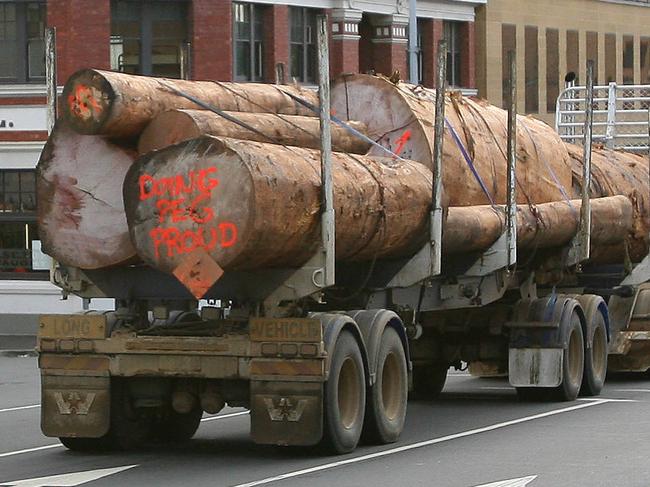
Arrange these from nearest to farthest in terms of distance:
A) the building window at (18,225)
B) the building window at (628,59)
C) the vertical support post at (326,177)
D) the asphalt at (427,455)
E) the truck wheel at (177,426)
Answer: the asphalt at (427,455), the vertical support post at (326,177), the truck wheel at (177,426), the building window at (18,225), the building window at (628,59)

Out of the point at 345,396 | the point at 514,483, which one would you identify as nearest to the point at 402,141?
the point at 345,396

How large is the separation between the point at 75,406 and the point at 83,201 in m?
1.62

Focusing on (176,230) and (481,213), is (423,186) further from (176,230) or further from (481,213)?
(176,230)

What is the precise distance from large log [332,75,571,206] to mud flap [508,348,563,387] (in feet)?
5.06

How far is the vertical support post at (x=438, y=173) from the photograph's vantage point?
16.8 meters

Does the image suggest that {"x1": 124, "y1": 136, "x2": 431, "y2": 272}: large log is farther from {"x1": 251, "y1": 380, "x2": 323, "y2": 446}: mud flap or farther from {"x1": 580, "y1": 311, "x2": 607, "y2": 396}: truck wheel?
{"x1": 580, "y1": 311, "x2": 607, "y2": 396}: truck wheel

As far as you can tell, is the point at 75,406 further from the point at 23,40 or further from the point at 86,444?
the point at 23,40

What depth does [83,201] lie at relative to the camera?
15422 mm

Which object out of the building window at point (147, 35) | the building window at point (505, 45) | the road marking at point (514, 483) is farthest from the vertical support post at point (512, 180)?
the building window at point (505, 45)

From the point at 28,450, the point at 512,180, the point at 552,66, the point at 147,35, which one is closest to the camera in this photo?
the point at 28,450

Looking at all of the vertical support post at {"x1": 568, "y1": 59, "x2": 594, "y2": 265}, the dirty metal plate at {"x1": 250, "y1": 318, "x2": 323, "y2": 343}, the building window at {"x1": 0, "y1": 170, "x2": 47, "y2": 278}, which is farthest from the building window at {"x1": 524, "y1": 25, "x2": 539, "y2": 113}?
the dirty metal plate at {"x1": 250, "y1": 318, "x2": 323, "y2": 343}

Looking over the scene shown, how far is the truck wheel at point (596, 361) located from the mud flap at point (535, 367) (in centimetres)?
90

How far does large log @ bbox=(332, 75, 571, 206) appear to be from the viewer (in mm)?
17656

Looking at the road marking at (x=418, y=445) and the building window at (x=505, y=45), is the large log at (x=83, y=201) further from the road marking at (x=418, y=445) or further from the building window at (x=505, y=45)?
the building window at (x=505, y=45)
